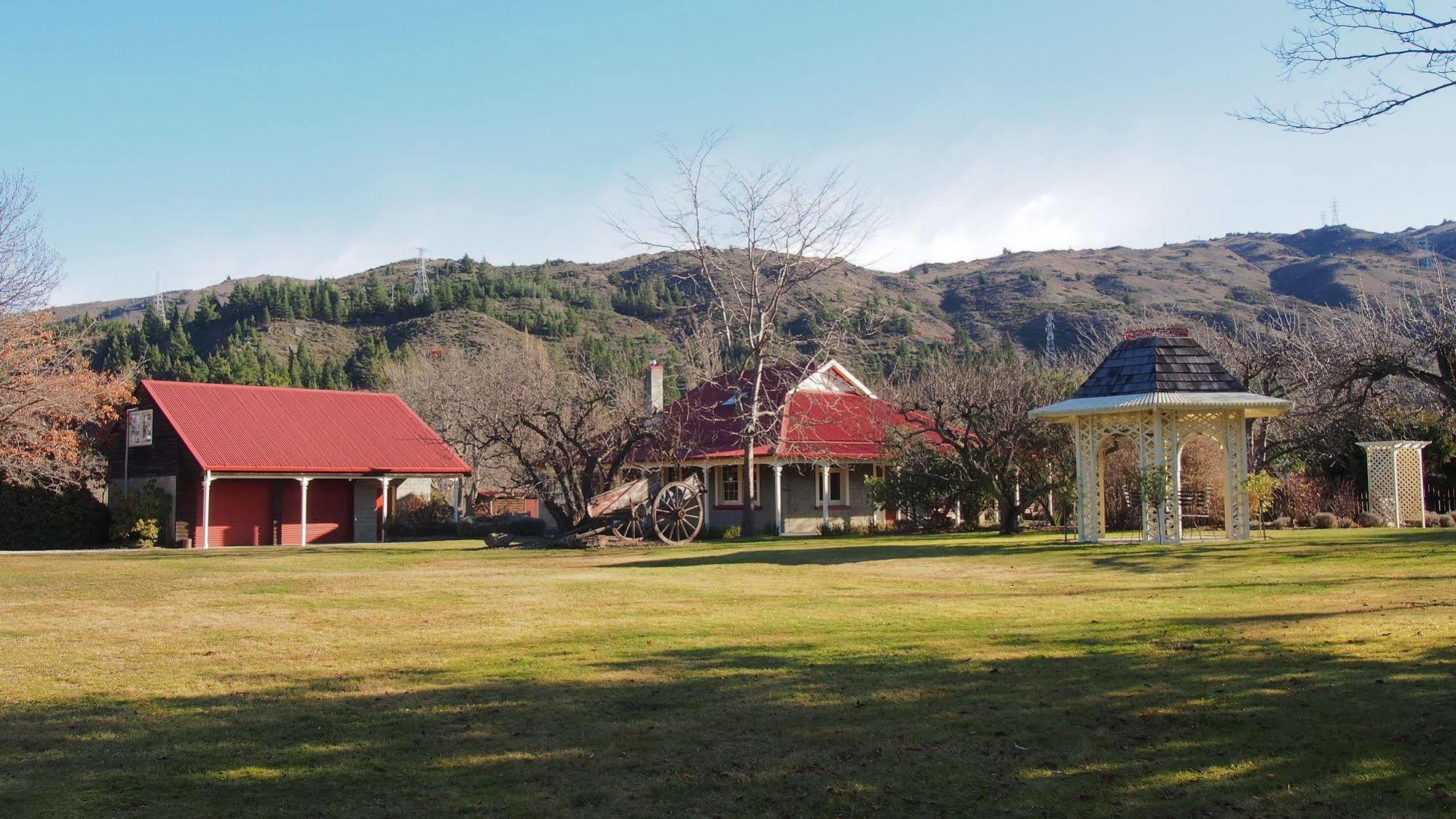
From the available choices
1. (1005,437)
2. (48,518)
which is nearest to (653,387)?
(1005,437)

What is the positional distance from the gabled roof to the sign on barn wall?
1513 centimetres

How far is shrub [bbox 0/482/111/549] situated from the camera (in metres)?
32.4

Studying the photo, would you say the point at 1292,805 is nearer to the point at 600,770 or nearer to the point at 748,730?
the point at 748,730

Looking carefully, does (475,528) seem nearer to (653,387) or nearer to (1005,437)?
(653,387)

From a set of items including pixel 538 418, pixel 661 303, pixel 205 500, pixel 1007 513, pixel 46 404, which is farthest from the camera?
pixel 661 303

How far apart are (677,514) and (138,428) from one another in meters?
18.3

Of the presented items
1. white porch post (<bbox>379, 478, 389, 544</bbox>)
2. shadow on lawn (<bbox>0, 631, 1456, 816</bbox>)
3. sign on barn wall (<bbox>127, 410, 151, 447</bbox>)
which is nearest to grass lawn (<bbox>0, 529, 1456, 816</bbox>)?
shadow on lawn (<bbox>0, 631, 1456, 816</bbox>)

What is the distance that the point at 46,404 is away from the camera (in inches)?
1155

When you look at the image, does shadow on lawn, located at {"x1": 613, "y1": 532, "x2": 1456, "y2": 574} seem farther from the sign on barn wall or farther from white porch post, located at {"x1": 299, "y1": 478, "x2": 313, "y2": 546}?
the sign on barn wall

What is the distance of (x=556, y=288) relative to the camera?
11881cm

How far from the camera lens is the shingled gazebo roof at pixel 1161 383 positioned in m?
20.7

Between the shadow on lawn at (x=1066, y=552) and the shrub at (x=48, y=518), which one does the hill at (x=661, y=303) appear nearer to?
the shrub at (x=48, y=518)

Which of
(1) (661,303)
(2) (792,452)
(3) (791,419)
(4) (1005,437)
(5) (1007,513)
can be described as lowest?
(5) (1007,513)

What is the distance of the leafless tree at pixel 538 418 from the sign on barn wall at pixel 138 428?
9.45m
